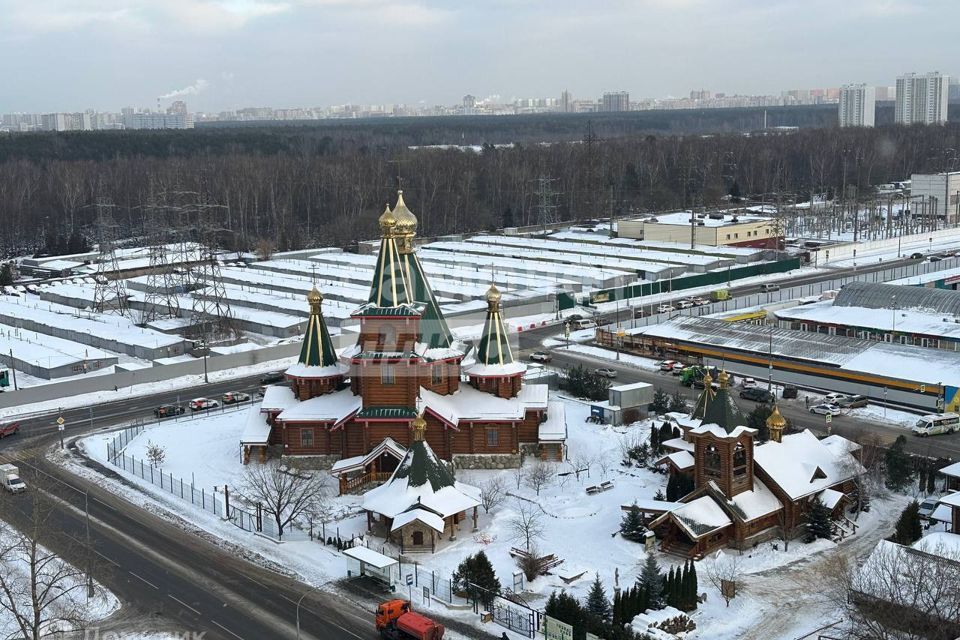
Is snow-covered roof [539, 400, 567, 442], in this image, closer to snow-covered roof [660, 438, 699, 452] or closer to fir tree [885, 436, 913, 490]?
snow-covered roof [660, 438, 699, 452]

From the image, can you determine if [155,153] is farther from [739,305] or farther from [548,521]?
[548,521]

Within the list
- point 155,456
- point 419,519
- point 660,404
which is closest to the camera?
point 419,519

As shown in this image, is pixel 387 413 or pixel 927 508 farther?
pixel 387 413

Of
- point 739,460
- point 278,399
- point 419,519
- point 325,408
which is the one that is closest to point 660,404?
point 739,460

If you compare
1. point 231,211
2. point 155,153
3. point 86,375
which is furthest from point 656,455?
point 155,153

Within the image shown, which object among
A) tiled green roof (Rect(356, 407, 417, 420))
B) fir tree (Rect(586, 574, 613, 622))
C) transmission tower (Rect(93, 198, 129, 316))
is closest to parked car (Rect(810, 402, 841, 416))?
tiled green roof (Rect(356, 407, 417, 420))

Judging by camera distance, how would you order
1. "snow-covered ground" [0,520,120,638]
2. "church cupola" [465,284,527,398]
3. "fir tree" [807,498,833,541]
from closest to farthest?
"snow-covered ground" [0,520,120,638], "fir tree" [807,498,833,541], "church cupola" [465,284,527,398]

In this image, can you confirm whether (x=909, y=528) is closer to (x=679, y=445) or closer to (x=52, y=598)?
(x=679, y=445)

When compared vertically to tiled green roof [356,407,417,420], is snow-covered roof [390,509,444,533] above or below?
below
